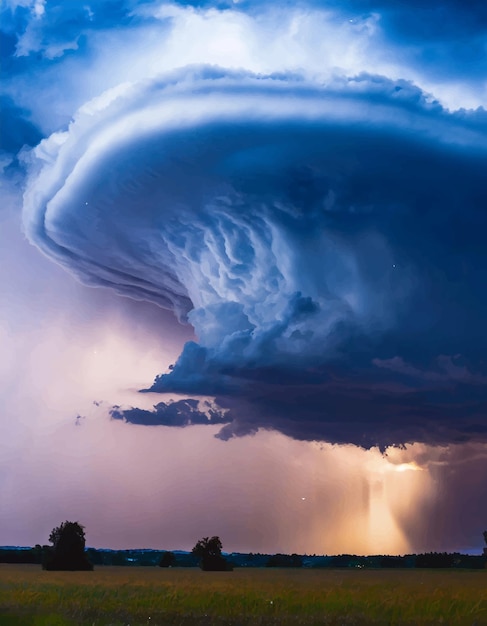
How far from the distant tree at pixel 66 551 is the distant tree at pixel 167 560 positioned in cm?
4026

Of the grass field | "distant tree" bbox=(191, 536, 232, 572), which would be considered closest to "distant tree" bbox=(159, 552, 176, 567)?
"distant tree" bbox=(191, 536, 232, 572)

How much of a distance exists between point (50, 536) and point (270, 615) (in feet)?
215

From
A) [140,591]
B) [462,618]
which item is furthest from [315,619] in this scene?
[140,591]

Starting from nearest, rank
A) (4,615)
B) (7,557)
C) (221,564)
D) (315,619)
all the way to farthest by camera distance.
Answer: (315,619) < (4,615) < (221,564) < (7,557)

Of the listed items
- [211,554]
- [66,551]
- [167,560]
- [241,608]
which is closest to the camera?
[241,608]

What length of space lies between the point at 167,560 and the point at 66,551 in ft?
141

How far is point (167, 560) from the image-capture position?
12450cm

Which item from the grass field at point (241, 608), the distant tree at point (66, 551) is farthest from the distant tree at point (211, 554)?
the grass field at point (241, 608)

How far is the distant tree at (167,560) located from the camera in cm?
12388

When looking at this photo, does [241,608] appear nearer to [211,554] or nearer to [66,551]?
[66,551]

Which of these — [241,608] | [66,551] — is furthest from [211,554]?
[241,608]

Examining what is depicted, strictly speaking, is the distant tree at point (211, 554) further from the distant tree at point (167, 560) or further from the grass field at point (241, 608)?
the grass field at point (241, 608)

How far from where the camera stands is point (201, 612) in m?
25.0

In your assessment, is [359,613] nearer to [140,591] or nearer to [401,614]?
[401,614]
